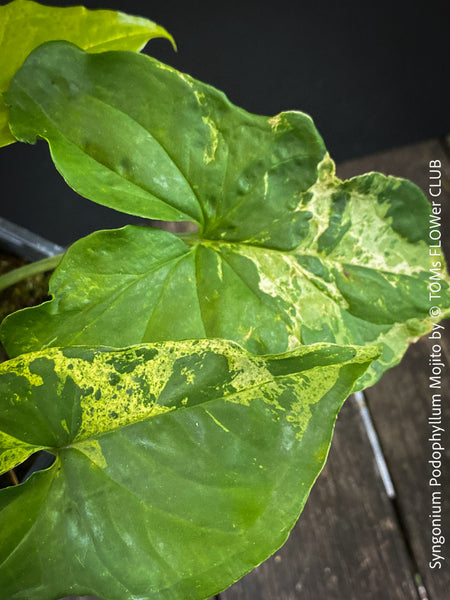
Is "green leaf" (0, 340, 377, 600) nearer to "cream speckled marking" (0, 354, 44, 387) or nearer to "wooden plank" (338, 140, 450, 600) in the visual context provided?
"cream speckled marking" (0, 354, 44, 387)

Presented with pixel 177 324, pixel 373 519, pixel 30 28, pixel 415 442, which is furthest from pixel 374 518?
pixel 30 28

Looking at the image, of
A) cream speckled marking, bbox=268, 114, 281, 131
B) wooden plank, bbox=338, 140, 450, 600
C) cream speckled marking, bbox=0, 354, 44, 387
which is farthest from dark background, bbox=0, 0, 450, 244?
cream speckled marking, bbox=0, 354, 44, 387

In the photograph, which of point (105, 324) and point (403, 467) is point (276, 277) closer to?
point (105, 324)

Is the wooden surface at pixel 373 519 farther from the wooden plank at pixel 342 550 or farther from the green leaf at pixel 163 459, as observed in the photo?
the green leaf at pixel 163 459

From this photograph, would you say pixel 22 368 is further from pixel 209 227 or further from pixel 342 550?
pixel 342 550

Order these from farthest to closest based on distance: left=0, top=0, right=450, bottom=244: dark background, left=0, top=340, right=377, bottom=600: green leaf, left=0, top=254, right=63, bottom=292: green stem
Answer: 1. left=0, top=0, right=450, bottom=244: dark background
2. left=0, top=254, right=63, bottom=292: green stem
3. left=0, top=340, right=377, bottom=600: green leaf

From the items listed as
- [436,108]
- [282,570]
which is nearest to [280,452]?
[282,570]

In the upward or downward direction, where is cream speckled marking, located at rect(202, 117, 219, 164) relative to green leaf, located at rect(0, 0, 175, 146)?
downward
